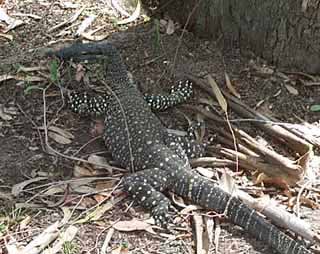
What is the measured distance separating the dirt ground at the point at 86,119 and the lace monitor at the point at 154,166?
0.11m

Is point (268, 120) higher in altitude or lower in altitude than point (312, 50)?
lower

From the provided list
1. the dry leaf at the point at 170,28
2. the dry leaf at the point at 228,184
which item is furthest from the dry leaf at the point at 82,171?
the dry leaf at the point at 170,28

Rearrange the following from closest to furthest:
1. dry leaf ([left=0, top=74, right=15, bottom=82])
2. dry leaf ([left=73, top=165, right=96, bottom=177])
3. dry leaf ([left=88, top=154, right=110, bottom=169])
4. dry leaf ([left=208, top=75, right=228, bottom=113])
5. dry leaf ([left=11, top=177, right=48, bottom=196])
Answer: dry leaf ([left=11, top=177, right=48, bottom=196]), dry leaf ([left=73, top=165, right=96, bottom=177]), dry leaf ([left=88, top=154, right=110, bottom=169]), dry leaf ([left=208, top=75, right=228, bottom=113]), dry leaf ([left=0, top=74, right=15, bottom=82])

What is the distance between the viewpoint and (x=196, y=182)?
4.73 metres

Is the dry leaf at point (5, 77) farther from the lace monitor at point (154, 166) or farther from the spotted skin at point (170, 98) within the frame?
the spotted skin at point (170, 98)

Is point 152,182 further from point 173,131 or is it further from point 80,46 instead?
point 80,46

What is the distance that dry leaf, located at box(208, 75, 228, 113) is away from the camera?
5426 millimetres

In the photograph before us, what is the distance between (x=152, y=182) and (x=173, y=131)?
741mm

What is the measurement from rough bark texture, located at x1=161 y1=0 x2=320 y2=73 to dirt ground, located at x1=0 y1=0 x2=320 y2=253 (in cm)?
14

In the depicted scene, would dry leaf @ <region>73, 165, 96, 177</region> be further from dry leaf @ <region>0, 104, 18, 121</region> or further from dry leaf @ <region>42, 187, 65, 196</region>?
dry leaf @ <region>0, 104, 18, 121</region>

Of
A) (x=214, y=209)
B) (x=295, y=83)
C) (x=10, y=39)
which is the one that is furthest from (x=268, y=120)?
(x=10, y=39)

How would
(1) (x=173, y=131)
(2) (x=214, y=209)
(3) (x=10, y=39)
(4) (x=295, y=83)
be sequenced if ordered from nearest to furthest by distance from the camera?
(2) (x=214, y=209) < (1) (x=173, y=131) < (4) (x=295, y=83) < (3) (x=10, y=39)

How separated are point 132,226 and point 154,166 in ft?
1.69

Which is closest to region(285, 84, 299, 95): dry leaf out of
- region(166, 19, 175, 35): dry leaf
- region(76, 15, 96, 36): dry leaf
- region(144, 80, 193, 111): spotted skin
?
region(144, 80, 193, 111): spotted skin
